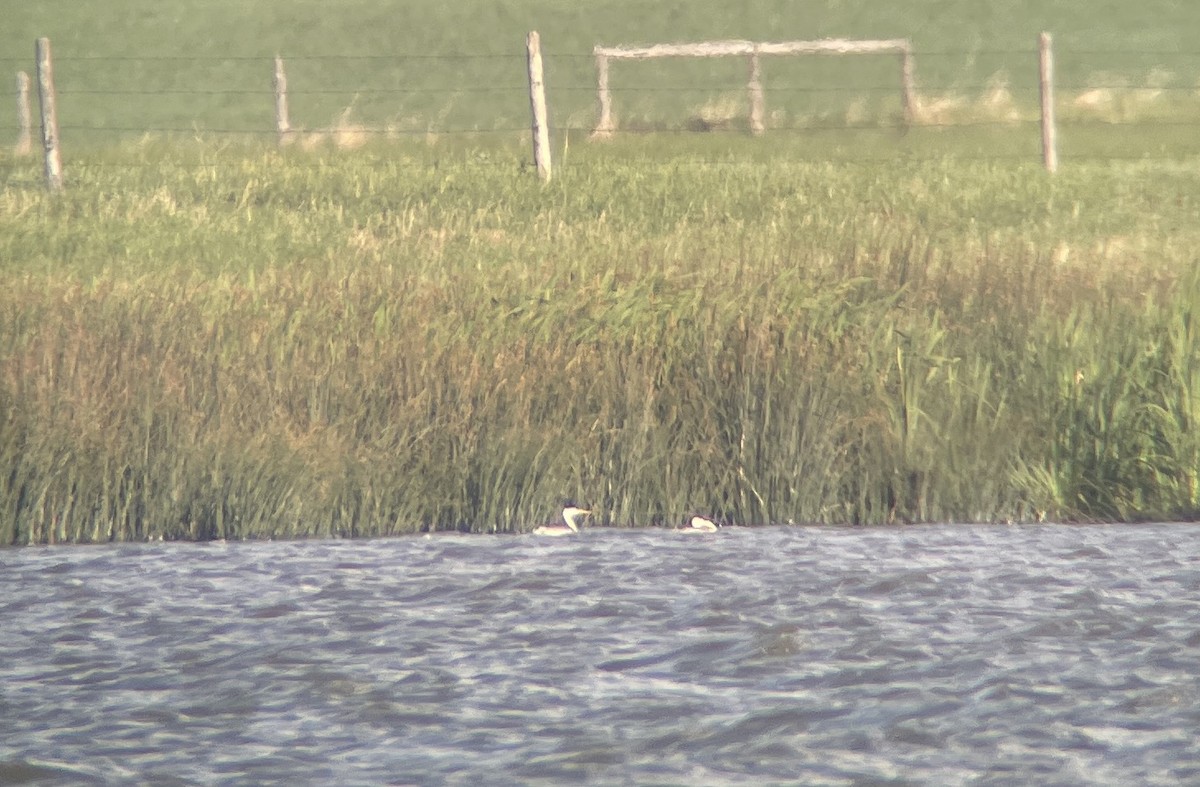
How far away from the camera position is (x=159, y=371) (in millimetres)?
6898

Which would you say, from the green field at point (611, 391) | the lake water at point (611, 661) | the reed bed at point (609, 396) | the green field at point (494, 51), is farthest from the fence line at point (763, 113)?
the lake water at point (611, 661)

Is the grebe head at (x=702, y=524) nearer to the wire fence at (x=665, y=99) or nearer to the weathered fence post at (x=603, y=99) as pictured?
the weathered fence post at (x=603, y=99)

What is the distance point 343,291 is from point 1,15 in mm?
28266

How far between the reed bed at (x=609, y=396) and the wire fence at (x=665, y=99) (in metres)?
12.1

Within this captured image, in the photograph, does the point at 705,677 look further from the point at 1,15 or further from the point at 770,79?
the point at 1,15

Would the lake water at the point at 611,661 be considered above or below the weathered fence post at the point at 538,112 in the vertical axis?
below

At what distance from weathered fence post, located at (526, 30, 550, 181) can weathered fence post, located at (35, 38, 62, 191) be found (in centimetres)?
364

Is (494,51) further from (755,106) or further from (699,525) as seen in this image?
(699,525)

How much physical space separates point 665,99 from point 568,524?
2421cm

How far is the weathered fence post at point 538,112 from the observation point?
1530cm

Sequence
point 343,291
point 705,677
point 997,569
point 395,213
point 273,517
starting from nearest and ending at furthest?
point 705,677 → point 997,569 → point 273,517 → point 343,291 → point 395,213

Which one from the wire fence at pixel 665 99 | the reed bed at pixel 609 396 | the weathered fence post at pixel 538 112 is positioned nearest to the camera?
the reed bed at pixel 609 396

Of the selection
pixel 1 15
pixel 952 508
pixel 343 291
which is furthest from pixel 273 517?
pixel 1 15

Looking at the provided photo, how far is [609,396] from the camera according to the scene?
6840 mm
